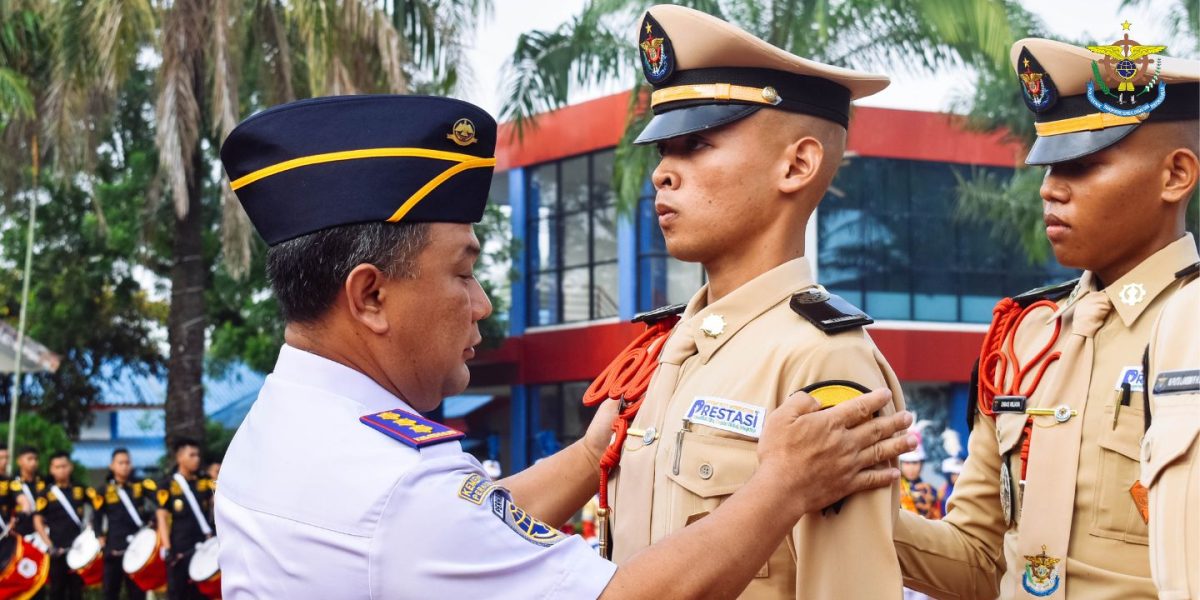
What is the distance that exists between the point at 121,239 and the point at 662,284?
8.53 metres

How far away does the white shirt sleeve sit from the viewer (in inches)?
86.1

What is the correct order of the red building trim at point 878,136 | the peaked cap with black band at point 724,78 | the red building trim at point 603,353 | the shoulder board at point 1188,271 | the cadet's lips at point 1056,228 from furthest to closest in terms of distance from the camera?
the red building trim at point 603,353
the red building trim at point 878,136
the cadet's lips at point 1056,228
the shoulder board at point 1188,271
the peaked cap with black band at point 724,78

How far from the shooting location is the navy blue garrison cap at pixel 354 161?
2408 millimetres

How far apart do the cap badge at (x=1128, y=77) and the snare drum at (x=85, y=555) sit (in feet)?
46.8

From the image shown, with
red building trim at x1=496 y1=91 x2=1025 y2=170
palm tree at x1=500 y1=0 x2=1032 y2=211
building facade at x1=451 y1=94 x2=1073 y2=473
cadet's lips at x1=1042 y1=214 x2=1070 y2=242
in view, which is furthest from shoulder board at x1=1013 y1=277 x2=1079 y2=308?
red building trim at x1=496 y1=91 x2=1025 y2=170

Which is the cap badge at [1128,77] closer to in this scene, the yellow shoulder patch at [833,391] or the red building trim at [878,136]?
the yellow shoulder patch at [833,391]

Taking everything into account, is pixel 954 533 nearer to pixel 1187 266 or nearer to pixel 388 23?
pixel 1187 266

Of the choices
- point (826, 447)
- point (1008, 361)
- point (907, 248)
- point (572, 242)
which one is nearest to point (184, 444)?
point (572, 242)

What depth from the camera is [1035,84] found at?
3.30 m

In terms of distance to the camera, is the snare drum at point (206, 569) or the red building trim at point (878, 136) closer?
the snare drum at point (206, 569)

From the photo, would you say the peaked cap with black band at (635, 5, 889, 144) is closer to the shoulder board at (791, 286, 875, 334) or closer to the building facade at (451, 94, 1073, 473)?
the shoulder board at (791, 286, 875, 334)

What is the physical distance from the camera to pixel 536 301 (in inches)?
1003

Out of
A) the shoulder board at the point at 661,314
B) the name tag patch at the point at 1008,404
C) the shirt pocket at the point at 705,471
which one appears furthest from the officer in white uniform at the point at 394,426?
the name tag patch at the point at 1008,404

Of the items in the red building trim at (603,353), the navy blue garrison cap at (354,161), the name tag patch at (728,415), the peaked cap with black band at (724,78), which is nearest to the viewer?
the navy blue garrison cap at (354,161)
